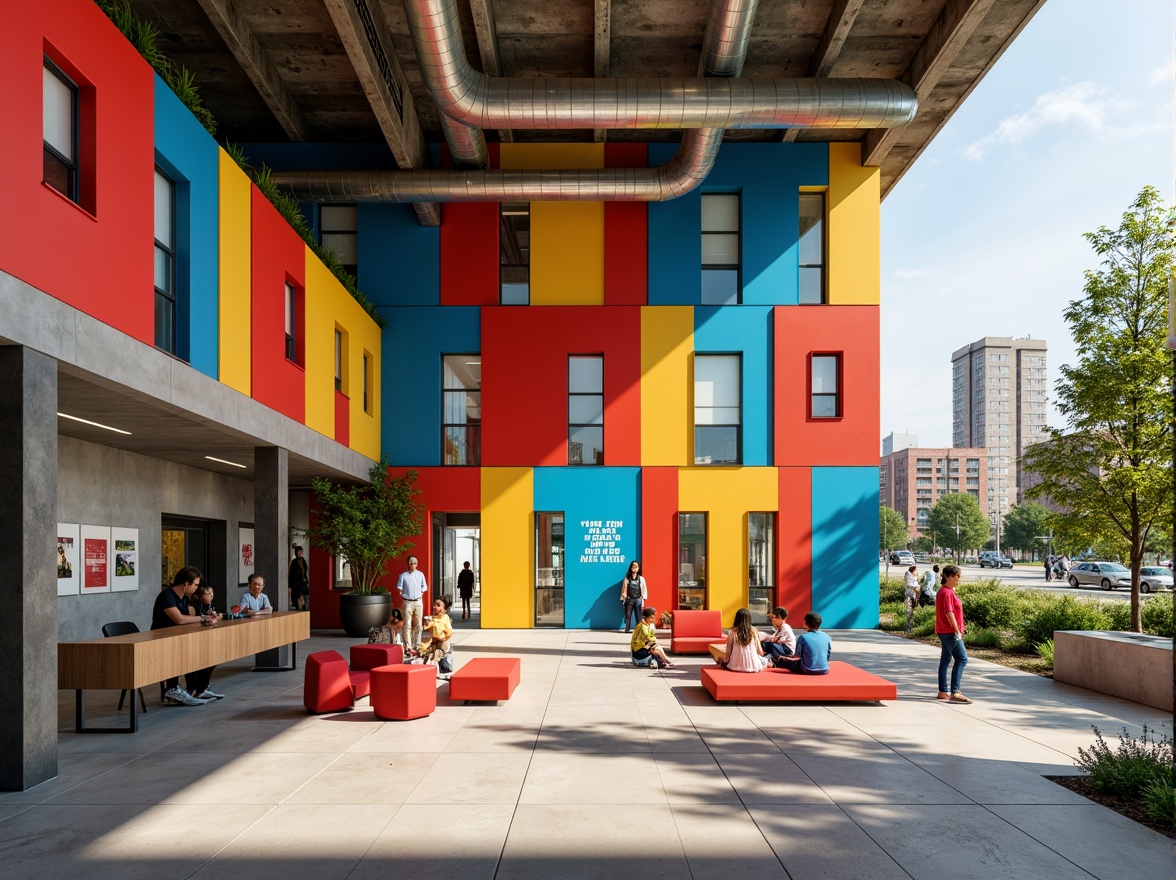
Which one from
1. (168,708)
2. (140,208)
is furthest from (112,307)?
(168,708)

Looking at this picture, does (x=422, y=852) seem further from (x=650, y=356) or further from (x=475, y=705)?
(x=650, y=356)

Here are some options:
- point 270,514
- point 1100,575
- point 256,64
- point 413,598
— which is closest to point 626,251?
point 256,64

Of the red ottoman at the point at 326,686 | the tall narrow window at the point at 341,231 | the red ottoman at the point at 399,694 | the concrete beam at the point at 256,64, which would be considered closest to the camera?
the red ottoman at the point at 399,694

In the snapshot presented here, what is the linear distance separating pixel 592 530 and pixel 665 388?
13.1 ft

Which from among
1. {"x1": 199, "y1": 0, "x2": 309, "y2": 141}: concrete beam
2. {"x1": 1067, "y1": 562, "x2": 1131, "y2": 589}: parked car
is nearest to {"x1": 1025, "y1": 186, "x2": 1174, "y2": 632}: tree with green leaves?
{"x1": 199, "y1": 0, "x2": 309, "y2": 141}: concrete beam

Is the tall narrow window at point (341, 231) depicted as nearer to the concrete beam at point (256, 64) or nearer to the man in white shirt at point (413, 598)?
the concrete beam at point (256, 64)

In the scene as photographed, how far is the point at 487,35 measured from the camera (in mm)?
15523

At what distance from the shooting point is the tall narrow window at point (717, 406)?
19.9 m

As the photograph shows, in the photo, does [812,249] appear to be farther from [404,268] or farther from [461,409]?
[404,268]

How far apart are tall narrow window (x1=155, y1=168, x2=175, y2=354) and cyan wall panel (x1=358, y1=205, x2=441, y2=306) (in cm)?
970

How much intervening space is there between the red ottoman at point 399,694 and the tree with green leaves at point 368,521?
7.89m

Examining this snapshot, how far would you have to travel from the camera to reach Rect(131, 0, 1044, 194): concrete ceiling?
1544 centimetres

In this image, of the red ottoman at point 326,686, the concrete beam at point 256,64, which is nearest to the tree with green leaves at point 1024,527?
the concrete beam at point 256,64

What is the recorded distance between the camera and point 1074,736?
29.4ft
